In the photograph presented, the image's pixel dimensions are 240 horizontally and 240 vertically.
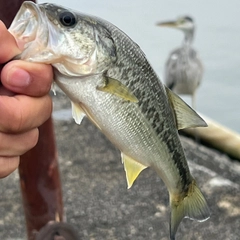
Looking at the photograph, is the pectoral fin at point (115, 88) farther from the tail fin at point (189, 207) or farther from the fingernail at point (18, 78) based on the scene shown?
the tail fin at point (189, 207)

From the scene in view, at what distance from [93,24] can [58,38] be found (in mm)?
123

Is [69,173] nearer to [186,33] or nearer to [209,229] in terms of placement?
[209,229]

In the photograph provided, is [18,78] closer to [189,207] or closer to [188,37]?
[189,207]

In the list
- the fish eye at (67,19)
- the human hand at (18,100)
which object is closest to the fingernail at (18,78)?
the human hand at (18,100)

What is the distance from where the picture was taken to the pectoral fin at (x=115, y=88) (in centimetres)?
139

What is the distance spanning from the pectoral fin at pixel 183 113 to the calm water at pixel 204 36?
15.9 ft

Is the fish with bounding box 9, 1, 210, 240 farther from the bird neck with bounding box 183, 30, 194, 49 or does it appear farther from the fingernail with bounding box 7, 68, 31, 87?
the bird neck with bounding box 183, 30, 194, 49

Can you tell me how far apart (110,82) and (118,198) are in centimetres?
192

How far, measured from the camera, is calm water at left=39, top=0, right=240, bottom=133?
714 centimetres

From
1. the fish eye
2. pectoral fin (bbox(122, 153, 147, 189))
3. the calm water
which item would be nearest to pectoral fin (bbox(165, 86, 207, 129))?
pectoral fin (bbox(122, 153, 147, 189))

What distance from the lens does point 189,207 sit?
5.65ft

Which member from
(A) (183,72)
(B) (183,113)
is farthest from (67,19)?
(A) (183,72)

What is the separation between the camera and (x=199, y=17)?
37.2 ft

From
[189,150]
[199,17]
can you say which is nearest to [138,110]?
[189,150]
